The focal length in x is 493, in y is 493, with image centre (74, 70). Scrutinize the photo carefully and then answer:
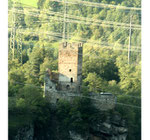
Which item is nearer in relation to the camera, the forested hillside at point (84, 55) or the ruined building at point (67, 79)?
the forested hillside at point (84, 55)

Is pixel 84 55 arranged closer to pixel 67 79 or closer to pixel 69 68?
pixel 69 68

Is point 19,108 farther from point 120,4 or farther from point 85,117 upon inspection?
point 120,4

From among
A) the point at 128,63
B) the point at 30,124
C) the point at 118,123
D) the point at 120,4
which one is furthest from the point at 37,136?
the point at 120,4

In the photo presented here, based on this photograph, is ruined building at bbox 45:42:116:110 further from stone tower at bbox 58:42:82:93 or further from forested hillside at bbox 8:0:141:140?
forested hillside at bbox 8:0:141:140

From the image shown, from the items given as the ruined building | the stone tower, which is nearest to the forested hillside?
the ruined building

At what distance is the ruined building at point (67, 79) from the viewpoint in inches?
1142

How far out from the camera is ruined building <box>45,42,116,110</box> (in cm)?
2900

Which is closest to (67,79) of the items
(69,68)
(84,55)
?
(69,68)

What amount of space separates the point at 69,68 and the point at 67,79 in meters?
0.67

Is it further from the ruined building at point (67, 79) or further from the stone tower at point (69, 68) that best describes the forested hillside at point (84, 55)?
the stone tower at point (69, 68)

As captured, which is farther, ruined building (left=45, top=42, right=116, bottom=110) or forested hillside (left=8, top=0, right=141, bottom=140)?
ruined building (left=45, top=42, right=116, bottom=110)

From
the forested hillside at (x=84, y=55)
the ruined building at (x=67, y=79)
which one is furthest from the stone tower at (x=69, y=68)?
the forested hillside at (x=84, y=55)

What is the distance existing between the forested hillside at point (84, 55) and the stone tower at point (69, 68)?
2.65ft

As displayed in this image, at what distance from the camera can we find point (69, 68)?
29.5m
